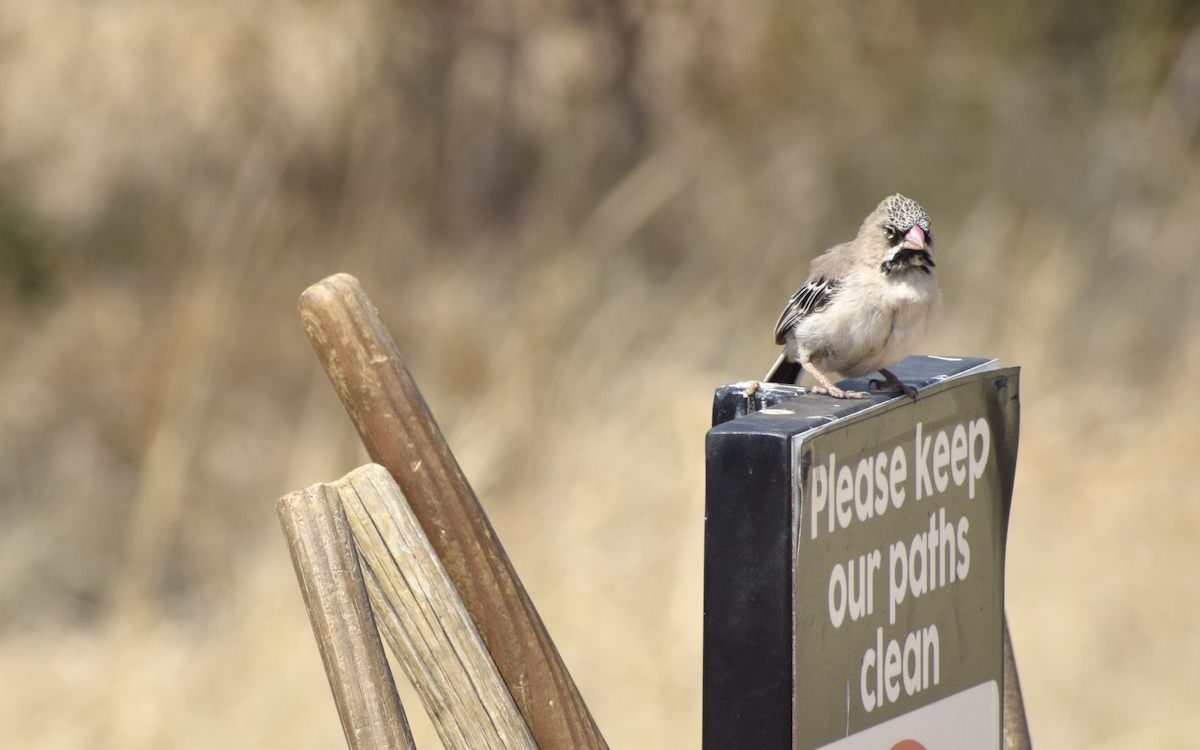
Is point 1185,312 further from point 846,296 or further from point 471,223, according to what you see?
point 846,296

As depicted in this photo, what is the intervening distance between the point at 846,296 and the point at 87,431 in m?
5.08

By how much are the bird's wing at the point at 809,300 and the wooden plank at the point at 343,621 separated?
1.50 meters

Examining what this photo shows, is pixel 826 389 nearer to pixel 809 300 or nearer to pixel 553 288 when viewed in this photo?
pixel 809 300

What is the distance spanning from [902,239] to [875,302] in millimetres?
155

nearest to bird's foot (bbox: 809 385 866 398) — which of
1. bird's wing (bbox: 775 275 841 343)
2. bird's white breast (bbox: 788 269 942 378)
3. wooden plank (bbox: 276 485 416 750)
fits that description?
bird's white breast (bbox: 788 269 942 378)

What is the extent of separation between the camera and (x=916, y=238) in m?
2.72

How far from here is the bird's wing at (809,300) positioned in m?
2.89

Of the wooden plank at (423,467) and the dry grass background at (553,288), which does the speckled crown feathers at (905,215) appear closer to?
the wooden plank at (423,467)

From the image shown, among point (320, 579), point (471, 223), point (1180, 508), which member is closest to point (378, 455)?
point (320, 579)

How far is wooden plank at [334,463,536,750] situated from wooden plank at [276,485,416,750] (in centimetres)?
3

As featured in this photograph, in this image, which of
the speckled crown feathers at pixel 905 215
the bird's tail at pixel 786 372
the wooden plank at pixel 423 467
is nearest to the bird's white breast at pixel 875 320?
the speckled crown feathers at pixel 905 215

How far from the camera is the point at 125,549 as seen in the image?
607 centimetres

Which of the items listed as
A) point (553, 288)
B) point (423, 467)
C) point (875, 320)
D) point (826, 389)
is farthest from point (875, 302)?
point (553, 288)

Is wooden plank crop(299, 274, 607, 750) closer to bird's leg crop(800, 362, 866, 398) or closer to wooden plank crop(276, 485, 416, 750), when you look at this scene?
wooden plank crop(276, 485, 416, 750)
